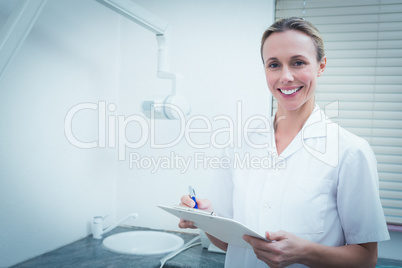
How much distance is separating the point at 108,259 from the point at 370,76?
1644 mm

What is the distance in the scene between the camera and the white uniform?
3.21 ft

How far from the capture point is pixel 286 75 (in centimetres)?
106

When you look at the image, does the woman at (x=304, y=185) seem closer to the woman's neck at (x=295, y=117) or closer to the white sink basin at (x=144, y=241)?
the woman's neck at (x=295, y=117)

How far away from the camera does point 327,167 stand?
1.05 metres

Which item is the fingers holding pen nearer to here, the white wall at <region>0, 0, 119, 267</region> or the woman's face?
the woman's face

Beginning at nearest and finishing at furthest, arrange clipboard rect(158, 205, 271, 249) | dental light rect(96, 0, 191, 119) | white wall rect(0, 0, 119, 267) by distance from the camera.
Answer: clipboard rect(158, 205, 271, 249), white wall rect(0, 0, 119, 267), dental light rect(96, 0, 191, 119)

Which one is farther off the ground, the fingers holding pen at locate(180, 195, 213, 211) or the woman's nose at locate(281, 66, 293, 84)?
the woman's nose at locate(281, 66, 293, 84)

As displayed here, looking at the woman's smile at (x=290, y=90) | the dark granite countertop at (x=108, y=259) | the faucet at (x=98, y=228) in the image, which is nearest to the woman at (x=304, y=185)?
the woman's smile at (x=290, y=90)

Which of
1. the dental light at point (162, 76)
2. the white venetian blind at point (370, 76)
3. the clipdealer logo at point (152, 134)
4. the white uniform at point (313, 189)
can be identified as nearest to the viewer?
the white uniform at point (313, 189)

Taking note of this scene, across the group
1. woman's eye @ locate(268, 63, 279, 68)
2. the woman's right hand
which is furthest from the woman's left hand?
woman's eye @ locate(268, 63, 279, 68)

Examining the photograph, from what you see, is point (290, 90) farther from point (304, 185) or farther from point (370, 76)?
point (370, 76)

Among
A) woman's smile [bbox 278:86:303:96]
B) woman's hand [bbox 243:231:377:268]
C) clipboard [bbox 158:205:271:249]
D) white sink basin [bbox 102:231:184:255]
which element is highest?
woman's smile [bbox 278:86:303:96]

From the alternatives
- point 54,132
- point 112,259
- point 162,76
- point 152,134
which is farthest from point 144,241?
point 162,76

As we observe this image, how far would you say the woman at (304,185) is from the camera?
0.97 m
